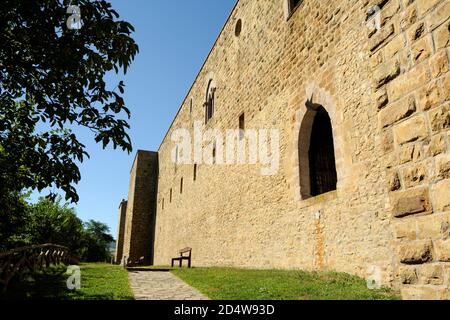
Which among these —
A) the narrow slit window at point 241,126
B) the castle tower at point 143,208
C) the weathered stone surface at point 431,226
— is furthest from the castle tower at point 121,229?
the weathered stone surface at point 431,226

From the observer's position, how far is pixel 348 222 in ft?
18.8

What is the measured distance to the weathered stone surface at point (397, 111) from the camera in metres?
2.32

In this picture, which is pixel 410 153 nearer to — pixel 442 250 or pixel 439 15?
pixel 442 250

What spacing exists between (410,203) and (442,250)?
36 centimetres

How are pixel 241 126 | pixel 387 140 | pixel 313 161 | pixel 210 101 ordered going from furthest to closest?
pixel 210 101
pixel 241 126
pixel 313 161
pixel 387 140

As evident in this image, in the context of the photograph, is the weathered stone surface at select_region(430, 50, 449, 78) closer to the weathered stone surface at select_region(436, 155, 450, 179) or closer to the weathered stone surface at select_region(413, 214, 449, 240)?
the weathered stone surface at select_region(436, 155, 450, 179)

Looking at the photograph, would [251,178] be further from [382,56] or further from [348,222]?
[382,56]

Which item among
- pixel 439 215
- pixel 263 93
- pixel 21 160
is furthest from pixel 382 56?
pixel 263 93

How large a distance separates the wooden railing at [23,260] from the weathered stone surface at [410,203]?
237 inches

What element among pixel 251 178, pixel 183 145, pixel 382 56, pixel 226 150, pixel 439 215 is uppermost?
pixel 183 145

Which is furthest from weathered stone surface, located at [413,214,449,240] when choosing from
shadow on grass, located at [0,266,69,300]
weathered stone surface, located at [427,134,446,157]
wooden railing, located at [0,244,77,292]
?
wooden railing, located at [0,244,77,292]

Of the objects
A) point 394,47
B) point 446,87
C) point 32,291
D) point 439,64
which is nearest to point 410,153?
point 446,87

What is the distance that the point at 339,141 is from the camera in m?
6.18
